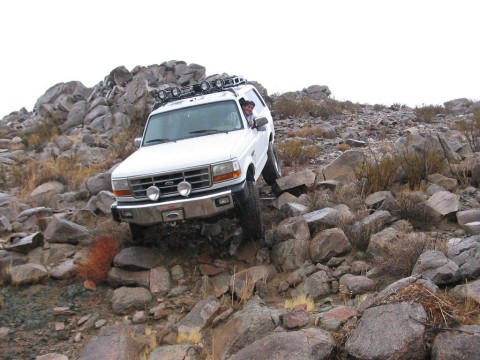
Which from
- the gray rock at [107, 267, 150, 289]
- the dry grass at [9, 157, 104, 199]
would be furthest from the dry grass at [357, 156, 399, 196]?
the dry grass at [9, 157, 104, 199]

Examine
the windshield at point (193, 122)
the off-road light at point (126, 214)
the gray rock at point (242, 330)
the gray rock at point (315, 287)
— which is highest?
the windshield at point (193, 122)

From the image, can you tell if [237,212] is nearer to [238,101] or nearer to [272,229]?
[272,229]

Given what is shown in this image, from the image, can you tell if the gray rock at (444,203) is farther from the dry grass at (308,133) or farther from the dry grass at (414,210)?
the dry grass at (308,133)

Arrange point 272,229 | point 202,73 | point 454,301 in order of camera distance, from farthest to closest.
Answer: point 202,73 < point 272,229 < point 454,301

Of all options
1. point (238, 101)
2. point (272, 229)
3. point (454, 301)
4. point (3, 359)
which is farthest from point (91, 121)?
point (454, 301)

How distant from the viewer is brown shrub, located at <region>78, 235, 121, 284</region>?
5719 mm

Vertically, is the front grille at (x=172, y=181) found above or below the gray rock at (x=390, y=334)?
above

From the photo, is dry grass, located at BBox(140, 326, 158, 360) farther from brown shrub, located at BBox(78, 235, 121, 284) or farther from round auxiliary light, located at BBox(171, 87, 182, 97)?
round auxiliary light, located at BBox(171, 87, 182, 97)

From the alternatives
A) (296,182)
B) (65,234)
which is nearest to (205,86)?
(296,182)

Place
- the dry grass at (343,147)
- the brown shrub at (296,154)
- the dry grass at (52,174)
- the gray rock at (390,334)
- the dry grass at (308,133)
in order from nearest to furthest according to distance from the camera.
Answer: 1. the gray rock at (390,334)
2. the dry grass at (52,174)
3. the brown shrub at (296,154)
4. the dry grass at (343,147)
5. the dry grass at (308,133)

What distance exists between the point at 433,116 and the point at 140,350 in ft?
53.6

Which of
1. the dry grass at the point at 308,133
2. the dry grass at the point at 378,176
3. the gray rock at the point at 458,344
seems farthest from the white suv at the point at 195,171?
the dry grass at the point at 308,133

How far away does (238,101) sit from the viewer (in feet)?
23.1

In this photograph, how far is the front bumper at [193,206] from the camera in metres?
5.27
